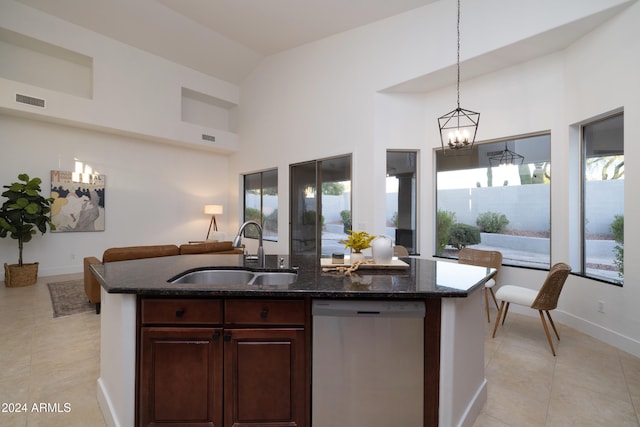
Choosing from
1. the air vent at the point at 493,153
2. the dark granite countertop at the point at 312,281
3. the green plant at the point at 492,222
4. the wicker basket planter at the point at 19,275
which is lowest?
the wicker basket planter at the point at 19,275

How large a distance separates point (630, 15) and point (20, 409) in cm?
591

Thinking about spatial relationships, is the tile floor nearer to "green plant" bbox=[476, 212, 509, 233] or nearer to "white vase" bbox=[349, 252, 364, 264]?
"white vase" bbox=[349, 252, 364, 264]

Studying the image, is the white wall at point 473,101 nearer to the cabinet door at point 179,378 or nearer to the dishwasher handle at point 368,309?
the dishwasher handle at point 368,309

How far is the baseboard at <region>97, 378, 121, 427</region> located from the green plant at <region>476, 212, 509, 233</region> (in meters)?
4.54

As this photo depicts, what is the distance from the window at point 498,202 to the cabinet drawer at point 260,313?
374 centimetres

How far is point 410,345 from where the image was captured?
1471 millimetres

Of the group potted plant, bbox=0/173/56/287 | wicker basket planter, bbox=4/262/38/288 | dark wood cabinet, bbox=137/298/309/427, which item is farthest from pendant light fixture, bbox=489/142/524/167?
wicker basket planter, bbox=4/262/38/288

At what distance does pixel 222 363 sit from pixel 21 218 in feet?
18.2

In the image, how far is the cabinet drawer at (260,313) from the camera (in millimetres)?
1454

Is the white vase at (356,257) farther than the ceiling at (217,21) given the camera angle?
No

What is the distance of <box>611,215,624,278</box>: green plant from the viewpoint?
301cm

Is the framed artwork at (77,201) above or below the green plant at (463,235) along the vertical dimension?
above

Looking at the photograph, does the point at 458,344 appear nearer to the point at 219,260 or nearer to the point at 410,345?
the point at 410,345

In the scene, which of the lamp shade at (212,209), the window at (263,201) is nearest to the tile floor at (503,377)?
the window at (263,201)
